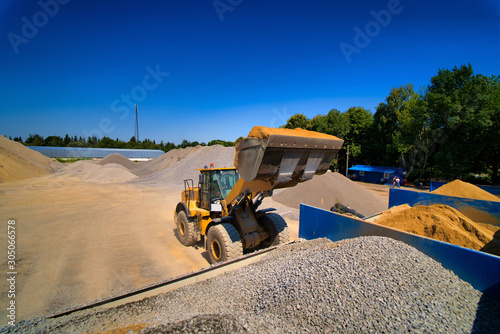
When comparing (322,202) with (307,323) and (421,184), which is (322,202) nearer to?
(307,323)

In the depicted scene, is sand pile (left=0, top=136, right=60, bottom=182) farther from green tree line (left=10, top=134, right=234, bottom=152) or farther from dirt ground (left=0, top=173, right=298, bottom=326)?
green tree line (left=10, top=134, right=234, bottom=152)

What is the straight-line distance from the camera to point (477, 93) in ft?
62.2

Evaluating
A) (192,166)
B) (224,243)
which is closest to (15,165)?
(192,166)

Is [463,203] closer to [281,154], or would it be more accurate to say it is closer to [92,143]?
[281,154]

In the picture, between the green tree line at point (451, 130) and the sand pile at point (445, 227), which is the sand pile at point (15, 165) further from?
the green tree line at point (451, 130)

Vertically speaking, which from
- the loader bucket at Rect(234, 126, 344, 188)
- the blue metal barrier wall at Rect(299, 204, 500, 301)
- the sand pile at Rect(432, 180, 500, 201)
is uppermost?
the loader bucket at Rect(234, 126, 344, 188)

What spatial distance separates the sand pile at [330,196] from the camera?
10305 millimetres

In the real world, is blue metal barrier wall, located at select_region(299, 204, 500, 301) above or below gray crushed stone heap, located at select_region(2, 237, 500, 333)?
above

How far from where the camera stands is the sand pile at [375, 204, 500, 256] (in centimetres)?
355

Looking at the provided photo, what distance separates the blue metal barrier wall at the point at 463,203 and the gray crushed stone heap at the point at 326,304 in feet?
10.3

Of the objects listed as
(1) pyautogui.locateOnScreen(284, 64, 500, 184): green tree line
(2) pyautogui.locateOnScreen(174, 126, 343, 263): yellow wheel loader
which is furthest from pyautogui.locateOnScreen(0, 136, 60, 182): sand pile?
(1) pyautogui.locateOnScreen(284, 64, 500, 184): green tree line

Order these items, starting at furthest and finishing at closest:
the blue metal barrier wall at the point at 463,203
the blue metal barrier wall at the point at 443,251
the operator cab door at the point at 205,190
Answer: the operator cab door at the point at 205,190 → the blue metal barrier wall at the point at 463,203 → the blue metal barrier wall at the point at 443,251

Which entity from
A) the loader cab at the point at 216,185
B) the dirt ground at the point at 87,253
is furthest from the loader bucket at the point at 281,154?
the dirt ground at the point at 87,253

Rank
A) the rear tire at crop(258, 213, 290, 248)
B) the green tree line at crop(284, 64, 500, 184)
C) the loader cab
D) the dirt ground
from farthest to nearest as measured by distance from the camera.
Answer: the green tree line at crop(284, 64, 500, 184) < the loader cab < the rear tire at crop(258, 213, 290, 248) < the dirt ground
